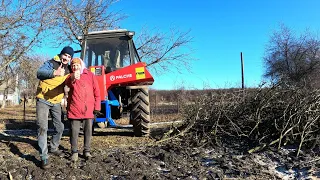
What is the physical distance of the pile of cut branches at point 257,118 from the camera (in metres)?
Result: 5.02

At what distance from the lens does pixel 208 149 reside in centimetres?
505

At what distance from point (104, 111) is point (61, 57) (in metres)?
1.74

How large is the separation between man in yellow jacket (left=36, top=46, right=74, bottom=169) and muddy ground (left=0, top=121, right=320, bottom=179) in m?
0.39

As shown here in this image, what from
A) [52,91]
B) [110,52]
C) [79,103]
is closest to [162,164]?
[79,103]

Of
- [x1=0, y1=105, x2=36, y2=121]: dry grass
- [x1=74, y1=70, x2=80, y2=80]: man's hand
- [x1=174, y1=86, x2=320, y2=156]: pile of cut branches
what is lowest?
[x1=0, y1=105, x2=36, y2=121]: dry grass

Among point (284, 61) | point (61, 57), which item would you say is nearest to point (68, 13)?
point (61, 57)

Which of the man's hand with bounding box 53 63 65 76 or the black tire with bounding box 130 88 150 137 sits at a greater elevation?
the man's hand with bounding box 53 63 65 76

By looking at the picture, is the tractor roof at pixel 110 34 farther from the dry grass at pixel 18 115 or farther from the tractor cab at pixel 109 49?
the dry grass at pixel 18 115

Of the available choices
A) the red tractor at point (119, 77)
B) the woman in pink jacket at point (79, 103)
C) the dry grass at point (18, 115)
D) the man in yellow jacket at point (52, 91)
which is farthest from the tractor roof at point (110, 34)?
the dry grass at point (18, 115)

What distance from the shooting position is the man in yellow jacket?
423cm

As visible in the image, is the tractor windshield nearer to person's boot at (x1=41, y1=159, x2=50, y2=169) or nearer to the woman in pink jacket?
the woman in pink jacket

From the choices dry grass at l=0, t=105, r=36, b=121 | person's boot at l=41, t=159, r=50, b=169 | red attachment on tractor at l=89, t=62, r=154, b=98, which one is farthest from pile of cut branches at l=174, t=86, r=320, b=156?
dry grass at l=0, t=105, r=36, b=121

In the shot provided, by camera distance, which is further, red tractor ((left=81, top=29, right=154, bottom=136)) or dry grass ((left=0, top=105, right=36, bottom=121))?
dry grass ((left=0, top=105, right=36, bottom=121))

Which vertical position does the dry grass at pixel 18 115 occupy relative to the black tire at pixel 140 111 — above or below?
below
